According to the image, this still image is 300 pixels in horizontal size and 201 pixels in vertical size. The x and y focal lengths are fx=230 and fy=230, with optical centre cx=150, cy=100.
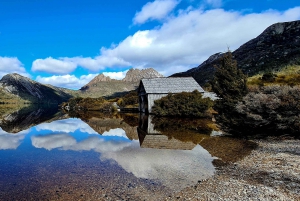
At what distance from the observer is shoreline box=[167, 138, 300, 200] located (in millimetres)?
7516

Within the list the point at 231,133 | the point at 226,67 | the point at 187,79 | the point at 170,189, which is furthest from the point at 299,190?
the point at 187,79

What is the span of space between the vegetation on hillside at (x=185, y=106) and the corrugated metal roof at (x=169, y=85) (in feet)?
11.3

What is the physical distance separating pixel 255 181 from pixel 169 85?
111ft

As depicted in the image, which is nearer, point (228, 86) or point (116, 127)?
point (228, 86)

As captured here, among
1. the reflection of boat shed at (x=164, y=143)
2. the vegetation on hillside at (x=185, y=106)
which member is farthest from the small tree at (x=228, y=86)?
the reflection of boat shed at (x=164, y=143)

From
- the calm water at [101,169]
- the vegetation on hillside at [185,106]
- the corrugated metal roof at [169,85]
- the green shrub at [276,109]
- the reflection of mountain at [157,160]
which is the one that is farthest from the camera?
the corrugated metal roof at [169,85]

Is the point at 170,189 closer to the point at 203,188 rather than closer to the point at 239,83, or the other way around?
the point at 203,188

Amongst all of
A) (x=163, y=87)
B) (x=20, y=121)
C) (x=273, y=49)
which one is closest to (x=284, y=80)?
(x=163, y=87)

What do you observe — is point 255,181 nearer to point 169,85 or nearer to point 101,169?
point 101,169

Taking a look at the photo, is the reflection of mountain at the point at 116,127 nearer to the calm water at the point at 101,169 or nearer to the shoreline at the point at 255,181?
the calm water at the point at 101,169

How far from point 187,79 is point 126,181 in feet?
121

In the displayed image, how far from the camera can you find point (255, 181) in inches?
344

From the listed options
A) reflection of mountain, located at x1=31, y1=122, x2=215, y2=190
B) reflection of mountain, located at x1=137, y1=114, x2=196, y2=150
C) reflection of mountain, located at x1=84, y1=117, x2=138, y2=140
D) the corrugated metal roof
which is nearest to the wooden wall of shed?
the corrugated metal roof

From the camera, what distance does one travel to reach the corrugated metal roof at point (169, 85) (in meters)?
41.0
